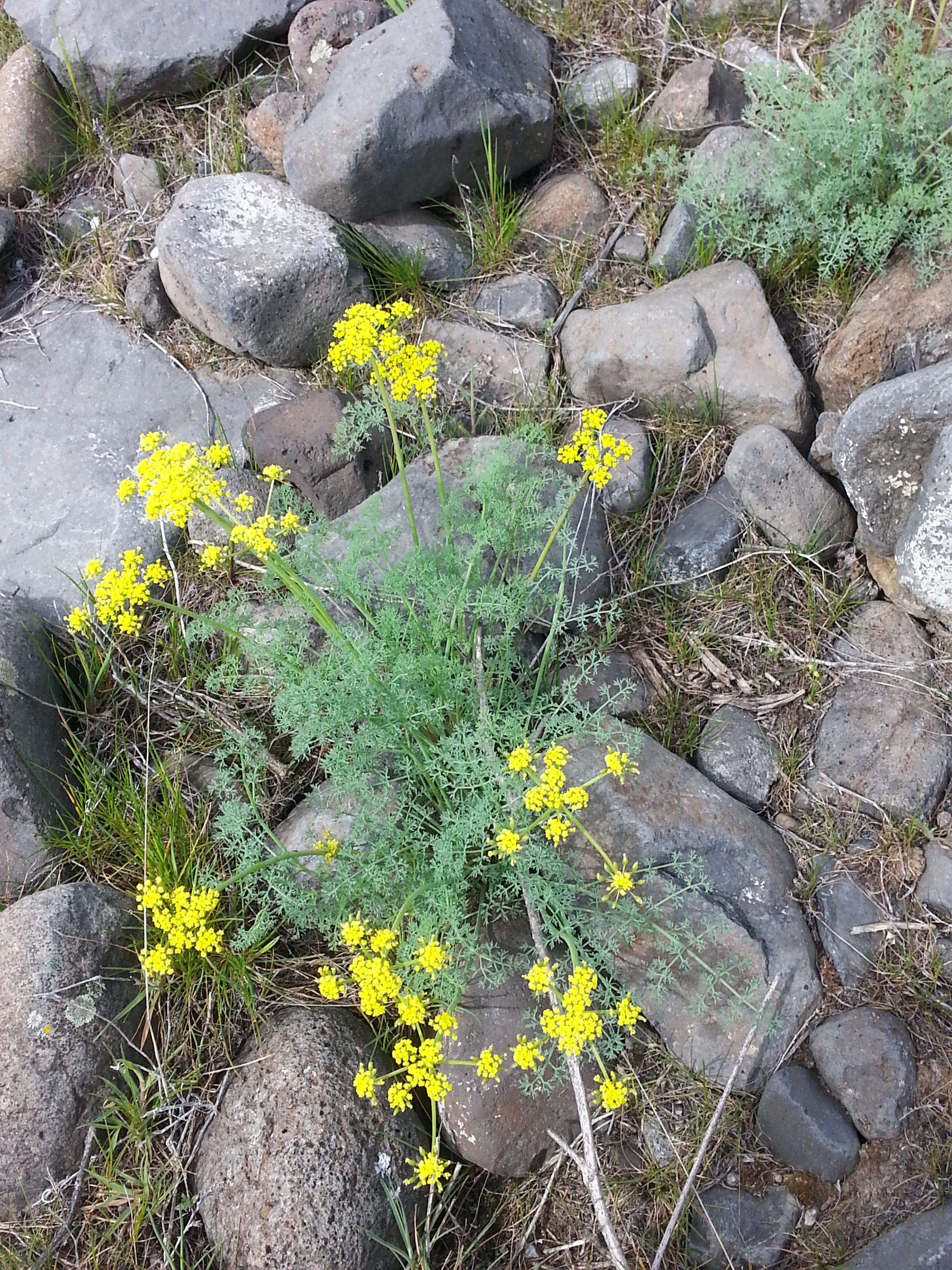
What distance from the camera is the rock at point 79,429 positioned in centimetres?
373

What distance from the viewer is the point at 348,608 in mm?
3207

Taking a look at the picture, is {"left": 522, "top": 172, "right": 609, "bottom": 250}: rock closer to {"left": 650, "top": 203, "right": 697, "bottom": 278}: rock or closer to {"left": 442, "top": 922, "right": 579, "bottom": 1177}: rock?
{"left": 650, "top": 203, "right": 697, "bottom": 278}: rock

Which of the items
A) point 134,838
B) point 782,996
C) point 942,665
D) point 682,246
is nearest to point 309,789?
point 134,838

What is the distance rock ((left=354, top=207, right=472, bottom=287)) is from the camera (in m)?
4.11

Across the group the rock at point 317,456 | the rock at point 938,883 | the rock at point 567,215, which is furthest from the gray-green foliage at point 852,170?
the rock at point 938,883

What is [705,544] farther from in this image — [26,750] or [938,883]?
[26,750]

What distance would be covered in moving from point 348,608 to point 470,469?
2.04ft

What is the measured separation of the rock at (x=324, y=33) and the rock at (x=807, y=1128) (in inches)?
170

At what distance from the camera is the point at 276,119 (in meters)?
4.34

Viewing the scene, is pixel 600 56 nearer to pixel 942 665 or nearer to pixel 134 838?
pixel 942 665

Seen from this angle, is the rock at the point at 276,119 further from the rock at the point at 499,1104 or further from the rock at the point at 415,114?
the rock at the point at 499,1104

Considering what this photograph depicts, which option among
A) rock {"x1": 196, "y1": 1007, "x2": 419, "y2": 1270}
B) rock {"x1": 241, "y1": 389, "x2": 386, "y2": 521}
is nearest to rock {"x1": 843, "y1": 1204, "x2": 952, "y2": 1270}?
rock {"x1": 196, "y1": 1007, "x2": 419, "y2": 1270}

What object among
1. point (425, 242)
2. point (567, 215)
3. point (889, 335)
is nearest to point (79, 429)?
point (425, 242)

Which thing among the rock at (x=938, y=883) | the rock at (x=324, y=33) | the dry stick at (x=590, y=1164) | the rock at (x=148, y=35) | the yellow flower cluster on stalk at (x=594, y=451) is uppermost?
the rock at (x=148, y=35)
